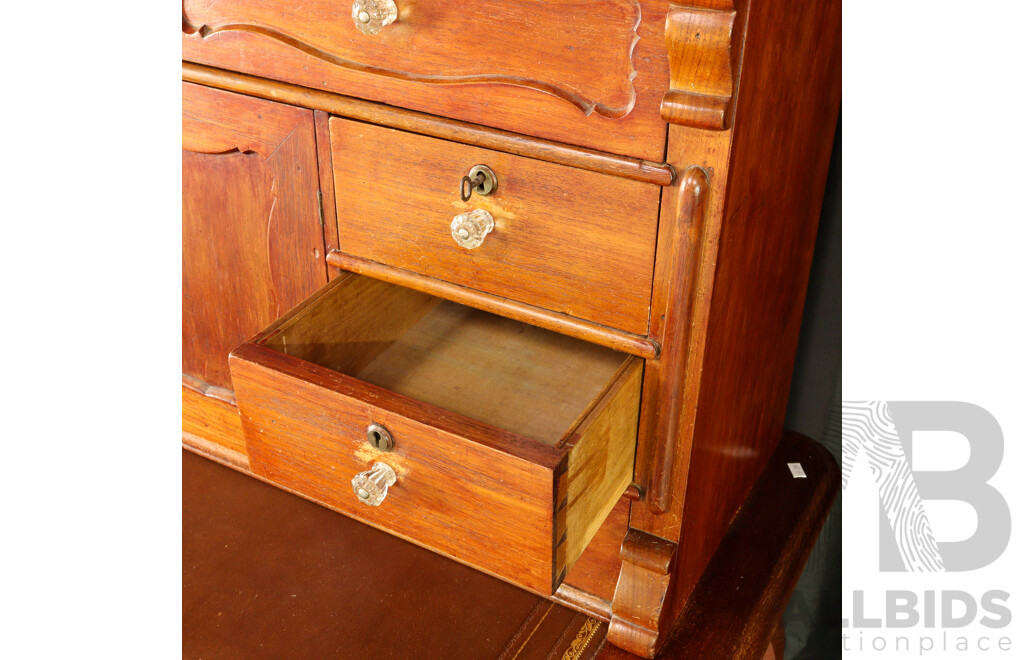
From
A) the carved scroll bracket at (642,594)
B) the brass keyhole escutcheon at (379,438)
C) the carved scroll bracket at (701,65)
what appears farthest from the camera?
the carved scroll bracket at (642,594)

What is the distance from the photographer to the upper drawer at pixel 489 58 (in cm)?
68

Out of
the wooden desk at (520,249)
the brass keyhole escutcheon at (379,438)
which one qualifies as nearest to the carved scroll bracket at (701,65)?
the wooden desk at (520,249)

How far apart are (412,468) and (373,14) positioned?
1.19 feet

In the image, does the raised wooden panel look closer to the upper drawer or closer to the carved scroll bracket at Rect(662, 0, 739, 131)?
the upper drawer

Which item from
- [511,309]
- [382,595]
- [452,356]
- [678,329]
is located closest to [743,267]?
[678,329]

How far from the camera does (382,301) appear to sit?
96 centimetres

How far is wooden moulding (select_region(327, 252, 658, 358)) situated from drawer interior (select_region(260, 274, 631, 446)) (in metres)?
0.03

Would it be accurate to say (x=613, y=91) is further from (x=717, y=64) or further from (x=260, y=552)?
(x=260, y=552)

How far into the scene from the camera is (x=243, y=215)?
953 mm

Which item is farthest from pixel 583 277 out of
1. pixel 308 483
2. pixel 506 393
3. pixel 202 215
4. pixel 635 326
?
pixel 202 215

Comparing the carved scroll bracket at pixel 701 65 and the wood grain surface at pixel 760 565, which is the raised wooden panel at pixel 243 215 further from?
the wood grain surface at pixel 760 565

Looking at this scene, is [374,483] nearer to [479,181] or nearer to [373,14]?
[479,181]

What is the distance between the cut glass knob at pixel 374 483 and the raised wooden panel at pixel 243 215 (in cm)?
25

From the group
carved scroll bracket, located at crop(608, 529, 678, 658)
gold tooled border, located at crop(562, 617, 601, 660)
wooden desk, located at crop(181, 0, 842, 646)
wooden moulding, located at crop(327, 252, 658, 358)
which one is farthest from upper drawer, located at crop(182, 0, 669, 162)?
gold tooled border, located at crop(562, 617, 601, 660)
